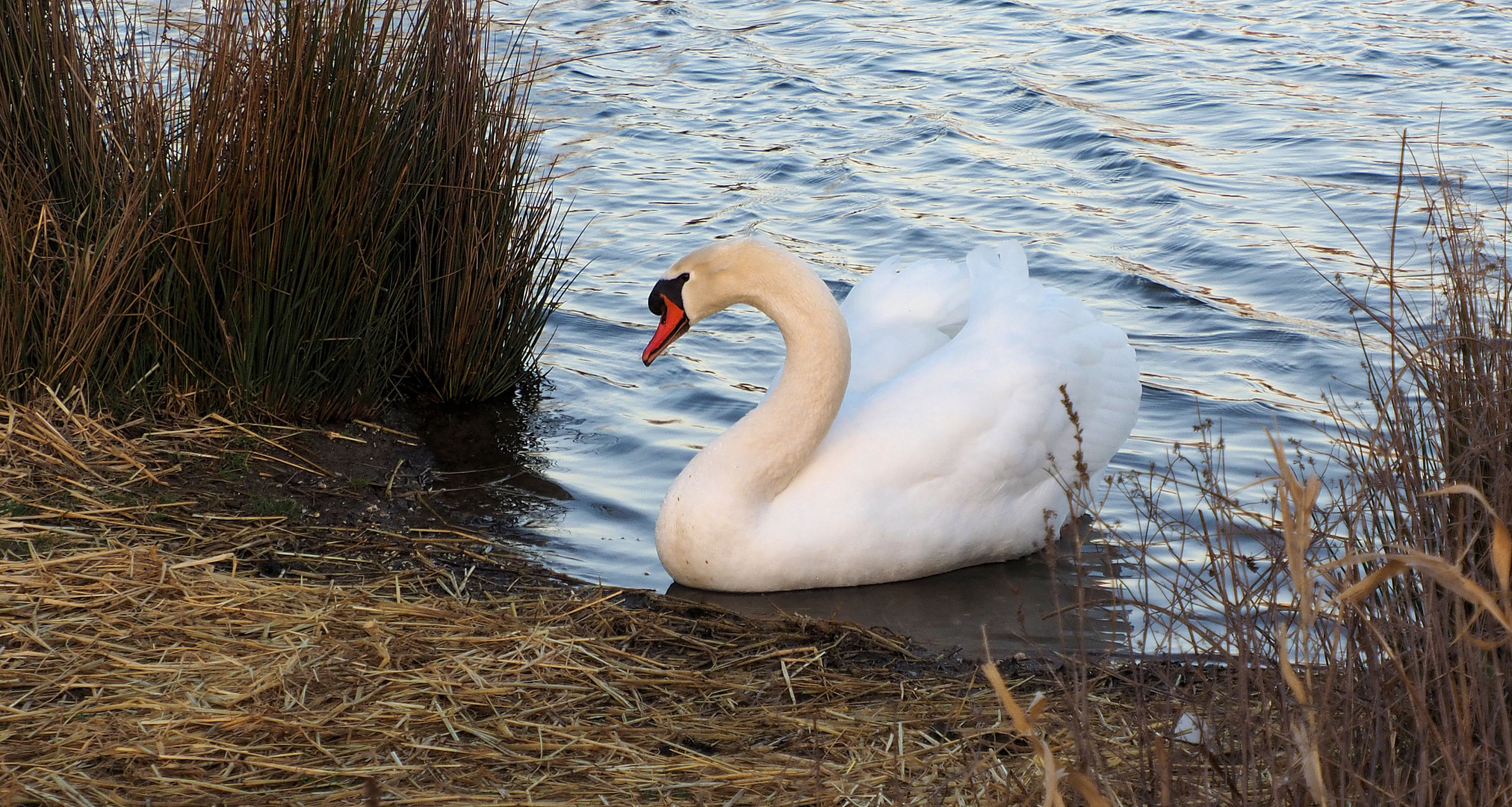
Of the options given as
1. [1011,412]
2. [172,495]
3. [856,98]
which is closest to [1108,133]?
[856,98]

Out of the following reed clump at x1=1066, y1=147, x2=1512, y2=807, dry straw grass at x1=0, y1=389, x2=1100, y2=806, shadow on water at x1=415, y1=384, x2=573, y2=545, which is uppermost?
reed clump at x1=1066, y1=147, x2=1512, y2=807

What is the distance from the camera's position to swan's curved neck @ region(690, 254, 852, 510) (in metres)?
4.67

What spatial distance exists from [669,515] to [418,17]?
2171mm

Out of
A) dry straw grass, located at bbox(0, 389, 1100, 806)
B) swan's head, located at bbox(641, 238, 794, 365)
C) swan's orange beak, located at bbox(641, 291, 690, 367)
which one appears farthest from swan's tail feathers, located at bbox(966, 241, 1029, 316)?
dry straw grass, located at bbox(0, 389, 1100, 806)

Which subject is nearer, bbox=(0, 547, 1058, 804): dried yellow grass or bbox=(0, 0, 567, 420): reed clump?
bbox=(0, 547, 1058, 804): dried yellow grass

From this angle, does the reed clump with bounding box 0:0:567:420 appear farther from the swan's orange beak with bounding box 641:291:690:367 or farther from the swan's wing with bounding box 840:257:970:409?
the swan's wing with bounding box 840:257:970:409

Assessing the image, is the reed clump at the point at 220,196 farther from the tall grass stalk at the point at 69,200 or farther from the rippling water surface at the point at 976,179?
the rippling water surface at the point at 976,179

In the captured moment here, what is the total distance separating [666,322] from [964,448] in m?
1.08

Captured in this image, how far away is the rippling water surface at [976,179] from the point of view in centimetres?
587

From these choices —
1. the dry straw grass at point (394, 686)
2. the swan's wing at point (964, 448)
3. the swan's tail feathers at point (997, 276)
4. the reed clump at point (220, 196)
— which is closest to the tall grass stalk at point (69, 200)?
the reed clump at point (220, 196)

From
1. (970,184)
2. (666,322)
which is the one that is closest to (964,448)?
(666,322)

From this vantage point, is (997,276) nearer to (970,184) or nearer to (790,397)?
(790,397)

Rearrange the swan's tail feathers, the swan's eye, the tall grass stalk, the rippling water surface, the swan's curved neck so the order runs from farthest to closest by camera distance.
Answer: the rippling water surface
the swan's tail feathers
the swan's eye
the swan's curved neck
the tall grass stalk

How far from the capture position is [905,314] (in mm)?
5613
